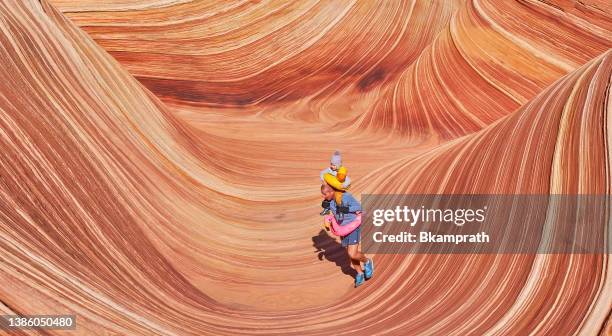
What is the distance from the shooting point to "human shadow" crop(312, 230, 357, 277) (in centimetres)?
492

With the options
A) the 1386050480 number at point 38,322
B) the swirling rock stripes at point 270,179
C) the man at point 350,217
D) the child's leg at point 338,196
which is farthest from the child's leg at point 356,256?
the 1386050480 number at point 38,322

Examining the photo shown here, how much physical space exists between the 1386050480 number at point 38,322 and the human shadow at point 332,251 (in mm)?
2431

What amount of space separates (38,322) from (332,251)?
2.79 metres

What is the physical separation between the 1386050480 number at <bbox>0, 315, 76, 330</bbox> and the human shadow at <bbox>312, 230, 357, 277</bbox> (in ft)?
7.98

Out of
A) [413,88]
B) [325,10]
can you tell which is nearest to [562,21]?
[413,88]

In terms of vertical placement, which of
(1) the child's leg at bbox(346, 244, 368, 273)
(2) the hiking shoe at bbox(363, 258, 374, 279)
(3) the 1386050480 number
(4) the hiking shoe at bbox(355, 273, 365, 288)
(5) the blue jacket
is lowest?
(3) the 1386050480 number

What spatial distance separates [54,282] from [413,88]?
6967 mm

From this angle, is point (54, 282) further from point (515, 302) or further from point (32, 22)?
point (32, 22)

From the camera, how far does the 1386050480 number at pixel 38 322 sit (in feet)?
8.65

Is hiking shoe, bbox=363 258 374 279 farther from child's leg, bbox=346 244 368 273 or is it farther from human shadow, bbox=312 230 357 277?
human shadow, bbox=312 230 357 277

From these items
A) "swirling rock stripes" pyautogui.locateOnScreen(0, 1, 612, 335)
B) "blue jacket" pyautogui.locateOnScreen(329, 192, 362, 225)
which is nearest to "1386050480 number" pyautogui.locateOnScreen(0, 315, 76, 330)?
"swirling rock stripes" pyautogui.locateOnScreen(0, 1, 612, 335)

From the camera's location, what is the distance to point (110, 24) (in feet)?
32.0

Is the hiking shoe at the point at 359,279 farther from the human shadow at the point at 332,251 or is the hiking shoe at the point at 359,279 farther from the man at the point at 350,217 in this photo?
the human shadow at the point at 332,251

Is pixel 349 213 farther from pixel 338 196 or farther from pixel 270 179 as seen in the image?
pixel 270 179
